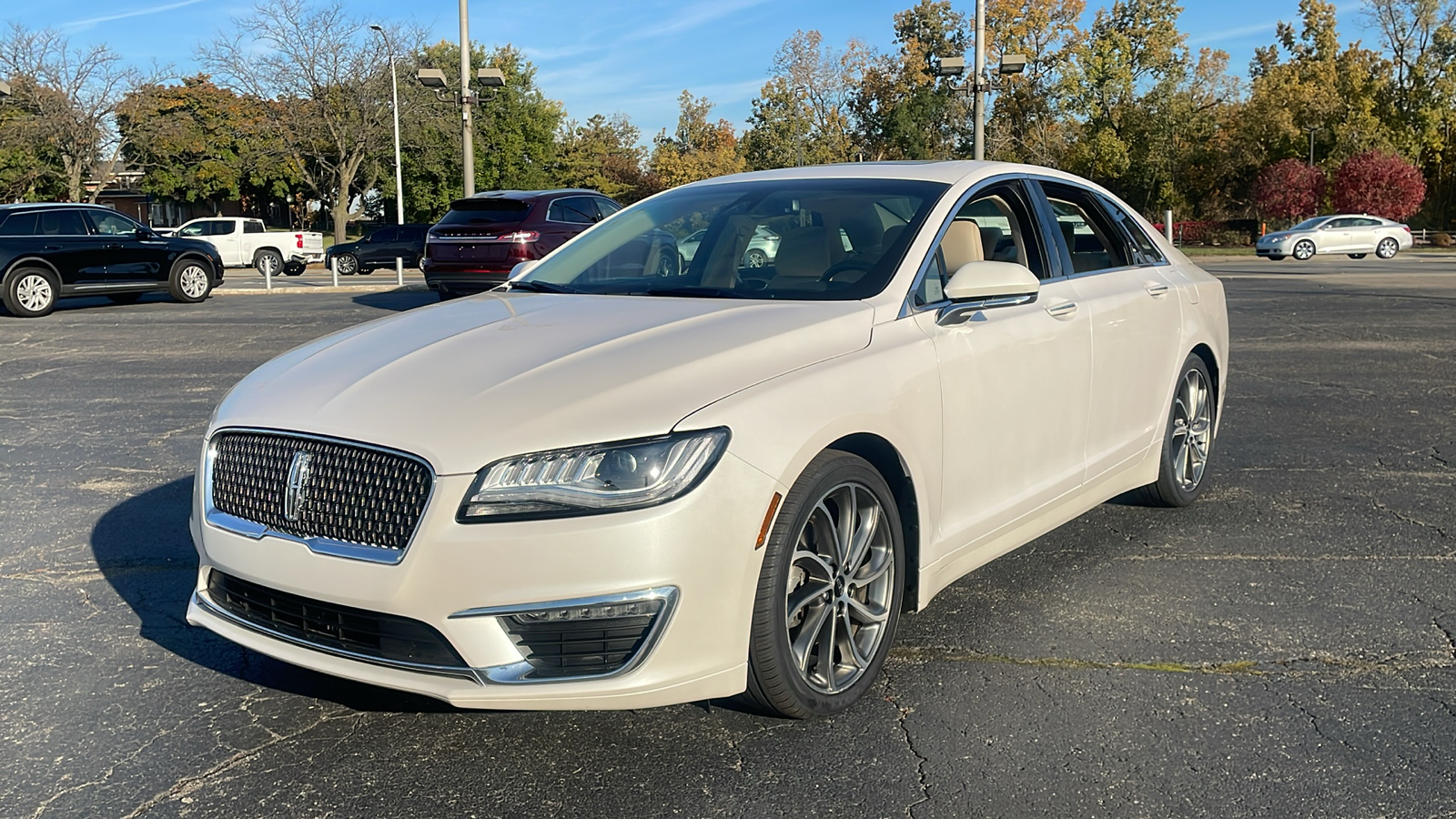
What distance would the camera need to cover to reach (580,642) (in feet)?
9.70

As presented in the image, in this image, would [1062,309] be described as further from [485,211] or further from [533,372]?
[485,211]

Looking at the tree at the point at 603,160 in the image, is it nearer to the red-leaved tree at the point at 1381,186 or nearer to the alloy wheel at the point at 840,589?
the red-leaved tree at the point at 1381,186

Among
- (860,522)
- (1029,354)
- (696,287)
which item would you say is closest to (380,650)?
(860,522)

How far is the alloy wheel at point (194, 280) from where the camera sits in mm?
19453

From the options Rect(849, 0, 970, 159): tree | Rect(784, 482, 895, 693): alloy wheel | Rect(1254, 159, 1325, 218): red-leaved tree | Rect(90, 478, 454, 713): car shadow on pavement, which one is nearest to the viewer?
Rect(784, 482, 895, 693): alloy wheel

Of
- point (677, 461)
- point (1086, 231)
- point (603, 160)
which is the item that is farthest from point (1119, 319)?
point (603, 160)

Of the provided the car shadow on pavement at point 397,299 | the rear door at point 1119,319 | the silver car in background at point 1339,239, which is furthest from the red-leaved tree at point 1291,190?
the rear door at point 1119,319

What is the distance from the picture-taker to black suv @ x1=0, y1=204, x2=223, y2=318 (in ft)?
56.7

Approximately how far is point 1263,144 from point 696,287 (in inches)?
2538

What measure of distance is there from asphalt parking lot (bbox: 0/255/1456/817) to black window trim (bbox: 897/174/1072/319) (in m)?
1.11

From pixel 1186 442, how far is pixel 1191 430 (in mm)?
68

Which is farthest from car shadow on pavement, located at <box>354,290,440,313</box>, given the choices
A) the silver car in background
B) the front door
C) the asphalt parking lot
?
the silver car in background

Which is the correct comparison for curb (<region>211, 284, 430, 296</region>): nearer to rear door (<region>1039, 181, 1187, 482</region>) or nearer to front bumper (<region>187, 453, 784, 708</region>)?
rear door (<region>1039, 181, 1187, 482</region>)

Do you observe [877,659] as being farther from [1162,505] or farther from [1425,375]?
[1425,375]
